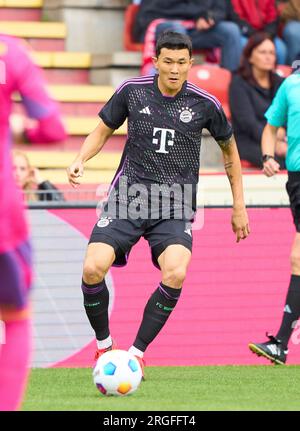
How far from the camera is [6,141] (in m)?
5.33

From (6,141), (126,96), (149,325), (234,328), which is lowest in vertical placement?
(234,328)

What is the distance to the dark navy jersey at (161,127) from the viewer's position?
845 centimetres

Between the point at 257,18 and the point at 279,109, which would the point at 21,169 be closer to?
the point at 279,109

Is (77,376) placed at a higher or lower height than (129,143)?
lower

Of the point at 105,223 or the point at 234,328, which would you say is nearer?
the point at 105,223

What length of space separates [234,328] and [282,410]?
343cm

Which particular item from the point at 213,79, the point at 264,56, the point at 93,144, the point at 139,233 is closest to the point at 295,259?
the point at 139,233

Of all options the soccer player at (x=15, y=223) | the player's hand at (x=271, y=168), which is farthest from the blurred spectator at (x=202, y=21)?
the soccer player at (x=15, y=223)

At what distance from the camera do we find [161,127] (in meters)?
8.46

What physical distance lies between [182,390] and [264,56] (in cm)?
517
